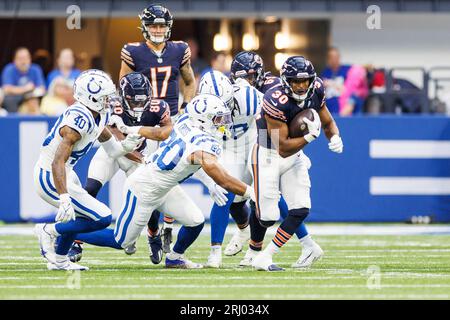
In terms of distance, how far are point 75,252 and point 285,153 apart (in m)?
1.77

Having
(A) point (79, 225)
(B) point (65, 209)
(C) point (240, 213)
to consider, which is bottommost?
(C) point (240, 213)

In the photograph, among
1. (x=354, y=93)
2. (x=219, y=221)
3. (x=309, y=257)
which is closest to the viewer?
(x=309, y=257)

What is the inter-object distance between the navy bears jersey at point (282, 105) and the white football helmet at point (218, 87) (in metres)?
0.31

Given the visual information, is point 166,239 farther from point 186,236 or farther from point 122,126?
point 122,126

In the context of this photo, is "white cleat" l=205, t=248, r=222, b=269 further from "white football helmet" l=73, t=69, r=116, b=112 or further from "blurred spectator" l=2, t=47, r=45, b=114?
"blurred spectator" l=2, t=47, r=45, b=114

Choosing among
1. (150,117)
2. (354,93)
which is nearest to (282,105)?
(150,117)

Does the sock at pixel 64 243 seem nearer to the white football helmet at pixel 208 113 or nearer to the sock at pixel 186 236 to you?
the sock at pixel 186 236

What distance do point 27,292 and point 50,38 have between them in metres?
10.7

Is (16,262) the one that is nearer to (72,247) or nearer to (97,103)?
(72,247)

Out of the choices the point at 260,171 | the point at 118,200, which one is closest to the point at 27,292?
the point at 260,171

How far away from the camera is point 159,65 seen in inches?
405

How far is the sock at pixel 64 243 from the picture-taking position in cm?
876

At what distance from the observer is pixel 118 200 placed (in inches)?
505

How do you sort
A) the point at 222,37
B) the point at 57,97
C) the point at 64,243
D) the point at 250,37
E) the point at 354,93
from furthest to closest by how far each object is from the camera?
the point at 222,37, the point at 250,37, the point at 354,93, the point at 57,97, the point at 64,243
